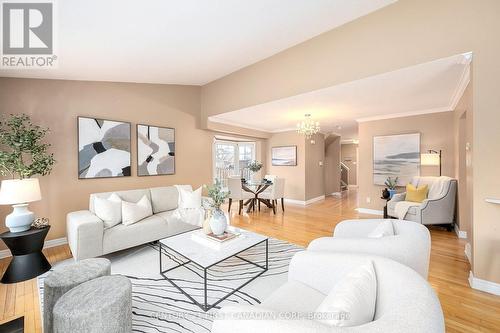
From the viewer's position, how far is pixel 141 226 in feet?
9.59

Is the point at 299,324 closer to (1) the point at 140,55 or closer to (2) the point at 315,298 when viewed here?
(2) the point at 315,298

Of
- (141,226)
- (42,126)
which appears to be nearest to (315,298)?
(141,226)

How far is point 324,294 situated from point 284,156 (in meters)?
5.56

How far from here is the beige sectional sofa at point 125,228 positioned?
2.49 m

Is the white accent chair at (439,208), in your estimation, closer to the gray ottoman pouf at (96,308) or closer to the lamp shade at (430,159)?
the lamp shade at (430,159)

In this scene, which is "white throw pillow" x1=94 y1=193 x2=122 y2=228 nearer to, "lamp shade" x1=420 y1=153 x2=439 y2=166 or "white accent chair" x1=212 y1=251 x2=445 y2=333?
"white accent chair" x1=212 y1=251 x2=445 y2=333

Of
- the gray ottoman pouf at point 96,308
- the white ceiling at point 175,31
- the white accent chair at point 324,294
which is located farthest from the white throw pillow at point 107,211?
the white accent chair at point 324,294

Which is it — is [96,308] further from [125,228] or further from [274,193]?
[274,193]

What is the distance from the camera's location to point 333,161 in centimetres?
830

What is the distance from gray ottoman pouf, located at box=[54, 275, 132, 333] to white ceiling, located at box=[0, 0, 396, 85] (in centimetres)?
230

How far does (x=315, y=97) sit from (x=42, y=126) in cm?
416

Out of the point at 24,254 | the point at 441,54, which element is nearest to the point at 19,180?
the point at 24,254

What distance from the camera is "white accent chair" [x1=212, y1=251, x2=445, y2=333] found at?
703 millimetres

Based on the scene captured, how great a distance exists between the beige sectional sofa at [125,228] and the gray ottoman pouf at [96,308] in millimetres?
1220
